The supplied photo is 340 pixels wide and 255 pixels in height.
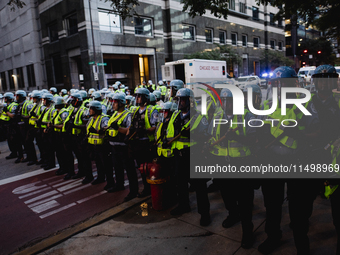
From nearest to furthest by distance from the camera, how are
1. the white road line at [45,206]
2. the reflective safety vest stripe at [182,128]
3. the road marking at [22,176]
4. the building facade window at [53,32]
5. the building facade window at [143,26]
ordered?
the reflective safety vest stripe at [182,128], the white road line at [45,206], the road marking at [22,176], the building facade window at [143,26], the building facade window at [53,32]

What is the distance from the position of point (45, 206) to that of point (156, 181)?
2.62 metres

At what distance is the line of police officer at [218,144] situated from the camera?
2973mm

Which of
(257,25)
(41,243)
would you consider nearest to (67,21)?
(41,243)

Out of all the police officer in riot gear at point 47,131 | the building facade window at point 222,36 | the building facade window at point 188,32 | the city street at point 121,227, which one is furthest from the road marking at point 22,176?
the building facade window at point 222,36

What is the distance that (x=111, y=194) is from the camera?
5.70 meters

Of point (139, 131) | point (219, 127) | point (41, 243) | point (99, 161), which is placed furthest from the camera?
point (99, 161)

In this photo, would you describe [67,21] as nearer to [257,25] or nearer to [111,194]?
[111,194]

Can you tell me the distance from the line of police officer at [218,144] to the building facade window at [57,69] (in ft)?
81.3

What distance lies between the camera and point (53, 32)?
94.4ft

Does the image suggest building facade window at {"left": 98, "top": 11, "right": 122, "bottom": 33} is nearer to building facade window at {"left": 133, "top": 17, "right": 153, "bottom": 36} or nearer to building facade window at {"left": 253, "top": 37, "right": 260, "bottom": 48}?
building facade window at {"left": 133, "top": 17, "right": 153, "bottom": 36}

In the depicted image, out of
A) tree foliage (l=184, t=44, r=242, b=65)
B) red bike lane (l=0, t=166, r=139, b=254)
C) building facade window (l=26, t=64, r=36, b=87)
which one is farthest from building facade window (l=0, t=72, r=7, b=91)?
red bike lane (l=0, t=166, r=139, b=254)

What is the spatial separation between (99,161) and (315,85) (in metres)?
4.73

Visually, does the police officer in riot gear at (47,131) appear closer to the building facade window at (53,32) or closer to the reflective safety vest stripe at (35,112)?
the reflective safety vest stripe at (35,112)

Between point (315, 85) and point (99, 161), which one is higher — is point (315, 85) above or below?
above
